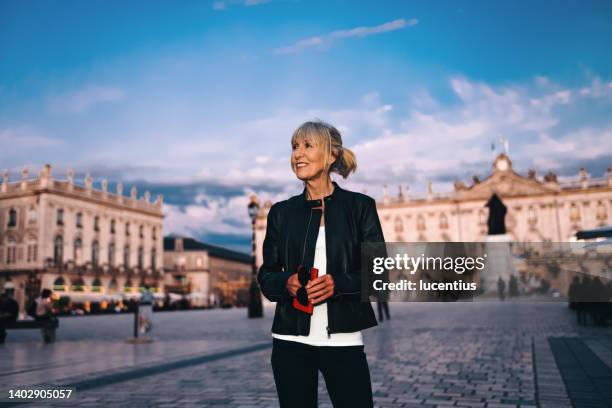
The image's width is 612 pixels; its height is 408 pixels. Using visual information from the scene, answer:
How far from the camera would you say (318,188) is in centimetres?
256

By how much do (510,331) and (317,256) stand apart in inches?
550

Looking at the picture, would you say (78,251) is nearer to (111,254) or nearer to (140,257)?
(111,254)

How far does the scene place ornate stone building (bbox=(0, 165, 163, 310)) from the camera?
55250mm

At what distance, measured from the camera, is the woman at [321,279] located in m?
2.31

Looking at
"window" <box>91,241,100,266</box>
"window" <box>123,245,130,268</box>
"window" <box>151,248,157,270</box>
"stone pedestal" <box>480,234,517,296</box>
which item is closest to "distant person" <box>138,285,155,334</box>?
"stone pedestal" <box>480,234,517,296</box>

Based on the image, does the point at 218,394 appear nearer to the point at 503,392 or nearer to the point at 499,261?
the point at 503,392

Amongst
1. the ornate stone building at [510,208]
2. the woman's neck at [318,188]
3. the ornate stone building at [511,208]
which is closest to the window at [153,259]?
the ornate stone building at [510,208]

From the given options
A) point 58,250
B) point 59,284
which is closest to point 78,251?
point 58,250

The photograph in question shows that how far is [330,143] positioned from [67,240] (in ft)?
201

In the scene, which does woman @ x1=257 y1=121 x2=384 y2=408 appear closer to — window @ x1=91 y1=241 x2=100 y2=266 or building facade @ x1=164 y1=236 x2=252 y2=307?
window @ x1=91 y1=241 x2=100 y2=266

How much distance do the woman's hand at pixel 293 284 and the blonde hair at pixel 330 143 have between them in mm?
534

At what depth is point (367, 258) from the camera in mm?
2295

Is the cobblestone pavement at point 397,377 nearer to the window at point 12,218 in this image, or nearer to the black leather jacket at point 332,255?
the black leather jacket at point 332,255

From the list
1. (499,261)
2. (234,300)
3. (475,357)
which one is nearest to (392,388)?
(475,357)
